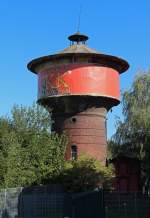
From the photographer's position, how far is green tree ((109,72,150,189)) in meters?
45.4

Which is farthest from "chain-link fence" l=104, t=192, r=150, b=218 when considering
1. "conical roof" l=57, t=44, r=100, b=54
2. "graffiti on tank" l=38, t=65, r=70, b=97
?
"conical roof" l=57, t=44, r=100, b=54

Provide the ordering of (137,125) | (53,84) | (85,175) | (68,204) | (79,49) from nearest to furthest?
(68,204)
(85,175)
(53,84)
(79,49)
(137,125)

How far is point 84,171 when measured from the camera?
40000mm

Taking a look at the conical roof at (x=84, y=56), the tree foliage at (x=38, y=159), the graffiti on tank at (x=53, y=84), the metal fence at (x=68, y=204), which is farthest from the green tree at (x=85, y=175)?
the conical roof at (x=84, y=56)

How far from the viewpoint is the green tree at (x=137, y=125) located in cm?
4544

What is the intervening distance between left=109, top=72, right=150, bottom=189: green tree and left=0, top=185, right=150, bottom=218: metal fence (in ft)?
37.5

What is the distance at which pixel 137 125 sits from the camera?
46344 millimetres

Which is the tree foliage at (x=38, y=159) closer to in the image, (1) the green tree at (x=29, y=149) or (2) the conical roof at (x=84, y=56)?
(1) the green tree at (x=29, y=149)

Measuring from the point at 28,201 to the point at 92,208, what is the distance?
23.3 ft

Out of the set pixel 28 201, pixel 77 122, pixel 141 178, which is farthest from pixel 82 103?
pixel 28 201

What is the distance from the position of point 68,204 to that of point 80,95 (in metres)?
15.7

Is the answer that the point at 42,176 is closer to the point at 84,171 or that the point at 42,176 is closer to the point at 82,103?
the point at 84,171

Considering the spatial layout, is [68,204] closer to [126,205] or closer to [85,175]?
[126,205]

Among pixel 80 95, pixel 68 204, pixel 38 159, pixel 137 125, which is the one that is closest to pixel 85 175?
pixel 38 159
